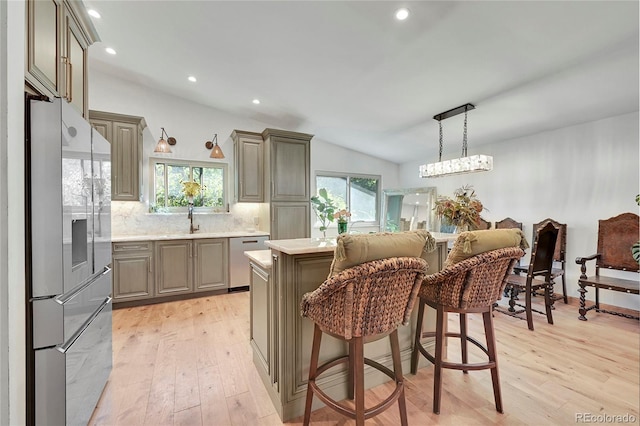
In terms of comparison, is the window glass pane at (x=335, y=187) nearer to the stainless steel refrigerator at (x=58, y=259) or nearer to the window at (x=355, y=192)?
the window at (x=355, y=192)

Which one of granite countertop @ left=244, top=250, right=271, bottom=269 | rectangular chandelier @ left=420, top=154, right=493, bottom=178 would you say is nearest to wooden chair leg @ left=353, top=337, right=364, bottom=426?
granite countertop @ left=244, top=250, right=271, bottom=269

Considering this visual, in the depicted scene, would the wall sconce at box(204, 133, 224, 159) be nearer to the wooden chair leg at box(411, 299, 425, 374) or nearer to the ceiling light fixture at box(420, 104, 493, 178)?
the ceiling light fixture at box(420, 104, 493, 178)

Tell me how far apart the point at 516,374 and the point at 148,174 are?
5.07 m

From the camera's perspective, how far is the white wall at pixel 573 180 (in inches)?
131

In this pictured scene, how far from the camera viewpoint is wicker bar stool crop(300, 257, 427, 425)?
49.3 inches

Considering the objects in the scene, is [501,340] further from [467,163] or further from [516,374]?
[467,163]

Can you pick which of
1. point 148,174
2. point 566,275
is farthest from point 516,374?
point 148,174

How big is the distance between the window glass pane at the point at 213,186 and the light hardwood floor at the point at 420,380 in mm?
2130

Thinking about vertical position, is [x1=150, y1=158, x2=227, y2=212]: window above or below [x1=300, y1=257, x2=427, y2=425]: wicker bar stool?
above

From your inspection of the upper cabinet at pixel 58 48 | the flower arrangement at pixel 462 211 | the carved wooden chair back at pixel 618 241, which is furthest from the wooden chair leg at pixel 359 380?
the carved wooden chair back at pixel 618 241

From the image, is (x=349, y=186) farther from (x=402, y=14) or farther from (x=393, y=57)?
(x=402, y=14)

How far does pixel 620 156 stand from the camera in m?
3.34

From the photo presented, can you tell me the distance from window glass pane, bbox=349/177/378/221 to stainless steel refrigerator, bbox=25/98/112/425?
5014 millimetres

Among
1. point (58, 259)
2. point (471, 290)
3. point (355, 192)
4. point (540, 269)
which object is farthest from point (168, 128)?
point (540, 269)
